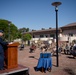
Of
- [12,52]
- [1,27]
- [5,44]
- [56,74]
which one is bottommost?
[56,74]

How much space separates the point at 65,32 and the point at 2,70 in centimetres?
2834

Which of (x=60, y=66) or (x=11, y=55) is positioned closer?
(x=11, y=55)

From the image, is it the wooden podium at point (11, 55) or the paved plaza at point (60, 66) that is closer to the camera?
the wooden podium at point (11, 55)

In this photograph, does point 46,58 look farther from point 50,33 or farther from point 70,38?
point 50,33

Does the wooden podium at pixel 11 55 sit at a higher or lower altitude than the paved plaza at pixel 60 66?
higher

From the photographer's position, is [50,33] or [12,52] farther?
[50,33]

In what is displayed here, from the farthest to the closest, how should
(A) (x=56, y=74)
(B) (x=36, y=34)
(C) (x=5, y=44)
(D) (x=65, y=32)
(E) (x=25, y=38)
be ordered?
(B) (x=36, y=34) → (E) (x=25, y=38) → (D) (x=65, y=32) → (A) (x=56, y=74) → (C) (x=5, y=44)

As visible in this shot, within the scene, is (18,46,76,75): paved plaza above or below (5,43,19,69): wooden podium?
below

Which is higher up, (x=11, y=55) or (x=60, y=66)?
(x=11, y=55)

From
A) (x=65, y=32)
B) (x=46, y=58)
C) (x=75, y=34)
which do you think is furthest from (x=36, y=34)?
(x=46, y=58)

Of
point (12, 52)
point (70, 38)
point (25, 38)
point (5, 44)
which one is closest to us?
point (5, 44)

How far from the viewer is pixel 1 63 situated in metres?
4.70

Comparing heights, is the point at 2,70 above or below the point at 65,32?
below

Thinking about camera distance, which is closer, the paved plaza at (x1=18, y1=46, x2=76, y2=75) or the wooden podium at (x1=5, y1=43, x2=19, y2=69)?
the wooden podium at (x1=5, y1=43, x2=19, y2=69)
